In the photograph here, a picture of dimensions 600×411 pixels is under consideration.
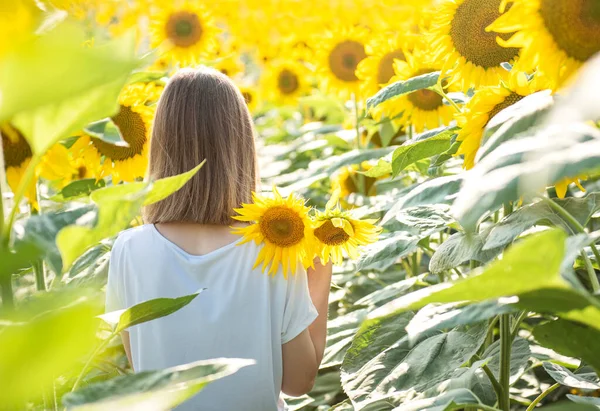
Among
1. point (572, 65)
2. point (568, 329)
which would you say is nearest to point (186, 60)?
point (572, 65)

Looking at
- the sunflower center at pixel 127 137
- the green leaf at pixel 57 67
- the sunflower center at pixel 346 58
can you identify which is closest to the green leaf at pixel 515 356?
the sunflower center at pixel 127 137

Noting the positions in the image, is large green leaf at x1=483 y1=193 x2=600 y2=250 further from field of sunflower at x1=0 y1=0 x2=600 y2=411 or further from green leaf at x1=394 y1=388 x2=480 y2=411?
green leaf at x1=394 y1=388 x2=480 y2=411

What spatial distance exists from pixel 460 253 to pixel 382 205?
503 mm

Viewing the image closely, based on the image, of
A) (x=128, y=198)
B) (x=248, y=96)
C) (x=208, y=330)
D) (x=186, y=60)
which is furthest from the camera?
(x=248, y=96)

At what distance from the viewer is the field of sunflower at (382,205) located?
298 millimetres

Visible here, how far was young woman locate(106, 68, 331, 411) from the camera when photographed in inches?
54.7

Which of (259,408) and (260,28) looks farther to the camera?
(260,28)

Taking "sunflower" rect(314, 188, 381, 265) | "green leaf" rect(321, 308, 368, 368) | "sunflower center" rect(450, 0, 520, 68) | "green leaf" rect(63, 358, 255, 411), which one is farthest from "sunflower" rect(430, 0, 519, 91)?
"green leaf" rect(63, 358, 255, 411)

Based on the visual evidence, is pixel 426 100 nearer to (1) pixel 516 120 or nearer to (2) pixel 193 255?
(2) pixel 193 255

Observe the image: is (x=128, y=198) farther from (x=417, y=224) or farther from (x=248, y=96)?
(x=248, y=96)

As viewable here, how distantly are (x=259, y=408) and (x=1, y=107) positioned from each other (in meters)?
1.23

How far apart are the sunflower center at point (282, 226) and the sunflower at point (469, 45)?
0.38 meters

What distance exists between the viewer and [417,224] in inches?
46.5

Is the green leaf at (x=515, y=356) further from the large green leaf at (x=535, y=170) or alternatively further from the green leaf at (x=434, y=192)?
the large green leaf at (x=535, y=170)
